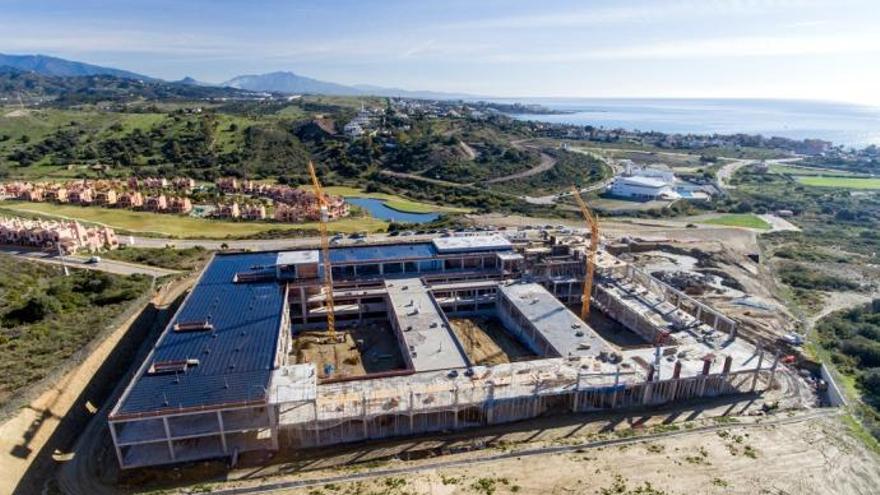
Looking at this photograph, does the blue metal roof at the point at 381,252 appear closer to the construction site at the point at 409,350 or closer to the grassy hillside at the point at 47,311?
the construction site at the point at 409,350

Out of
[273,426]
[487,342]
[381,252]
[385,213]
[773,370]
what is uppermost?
[381,252]

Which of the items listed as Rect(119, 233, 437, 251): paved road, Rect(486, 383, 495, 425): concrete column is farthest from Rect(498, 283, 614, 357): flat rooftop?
Rect(119, 233, 437, 251): paved road

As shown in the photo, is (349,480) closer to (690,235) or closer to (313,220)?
(313,220)

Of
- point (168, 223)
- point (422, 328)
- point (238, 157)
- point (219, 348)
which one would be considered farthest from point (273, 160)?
point (219, 348)

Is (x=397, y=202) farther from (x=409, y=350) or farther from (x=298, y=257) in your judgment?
(x=409, y=350)

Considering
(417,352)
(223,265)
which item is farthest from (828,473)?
(223,265)

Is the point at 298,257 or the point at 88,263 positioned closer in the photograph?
the point at 298,257
